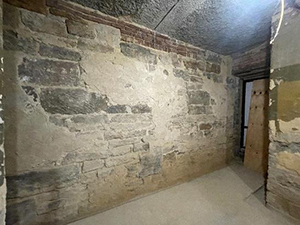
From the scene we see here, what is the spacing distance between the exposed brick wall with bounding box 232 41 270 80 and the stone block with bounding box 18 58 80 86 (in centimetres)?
249

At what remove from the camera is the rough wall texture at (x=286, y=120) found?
1465mm

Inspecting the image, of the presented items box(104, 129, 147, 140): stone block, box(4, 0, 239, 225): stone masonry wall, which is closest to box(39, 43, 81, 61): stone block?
box(4, 0, 239, 225): stone masonry wall

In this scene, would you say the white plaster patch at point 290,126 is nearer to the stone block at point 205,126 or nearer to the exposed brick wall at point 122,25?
the stone block at point 205,126

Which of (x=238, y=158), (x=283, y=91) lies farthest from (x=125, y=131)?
(x=238, y=158)

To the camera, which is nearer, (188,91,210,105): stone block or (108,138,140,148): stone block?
(108,138,140,148): stone block

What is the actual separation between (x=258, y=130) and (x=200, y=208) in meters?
1.74

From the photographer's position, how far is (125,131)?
1.72 meters

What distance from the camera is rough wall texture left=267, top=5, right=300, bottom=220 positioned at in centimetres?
146

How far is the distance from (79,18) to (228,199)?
2.39 meters

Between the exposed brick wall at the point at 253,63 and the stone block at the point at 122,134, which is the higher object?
the exposed brick wall at the point at 253,63

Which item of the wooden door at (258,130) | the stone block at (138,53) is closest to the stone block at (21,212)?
the stone block at (138,53)

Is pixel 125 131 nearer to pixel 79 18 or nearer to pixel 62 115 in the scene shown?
pixel 62 115

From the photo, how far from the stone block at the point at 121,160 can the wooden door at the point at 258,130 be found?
80.3 inches

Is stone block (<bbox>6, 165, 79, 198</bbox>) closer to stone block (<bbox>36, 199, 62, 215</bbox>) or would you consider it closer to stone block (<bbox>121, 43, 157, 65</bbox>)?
stone block (<bbox>36, 199, 62, 215</bbox>)
